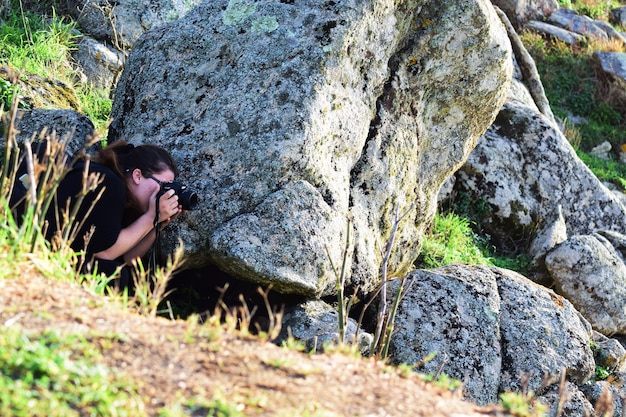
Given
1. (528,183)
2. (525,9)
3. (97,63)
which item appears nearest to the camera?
(97,63)

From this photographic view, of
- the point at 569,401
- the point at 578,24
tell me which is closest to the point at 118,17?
the point at 569,401

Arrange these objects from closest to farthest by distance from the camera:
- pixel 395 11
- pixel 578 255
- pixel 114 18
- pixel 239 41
→ pixel 239 41
pixel 395 11
pixel 578 255
pixel 114 18

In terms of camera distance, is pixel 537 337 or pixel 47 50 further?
pixel 47 50

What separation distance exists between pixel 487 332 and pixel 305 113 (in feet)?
7.71

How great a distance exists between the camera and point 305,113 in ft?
19.6

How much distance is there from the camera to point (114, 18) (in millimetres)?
10812

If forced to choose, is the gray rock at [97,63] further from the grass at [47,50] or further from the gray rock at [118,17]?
the gray rock at [118,17]

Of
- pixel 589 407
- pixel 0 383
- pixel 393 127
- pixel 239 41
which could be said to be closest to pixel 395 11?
pixel 393 127

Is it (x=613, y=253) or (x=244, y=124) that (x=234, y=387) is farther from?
(x=613, y=253)

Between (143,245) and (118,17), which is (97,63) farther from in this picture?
(143,245)

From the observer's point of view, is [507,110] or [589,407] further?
[507,110]

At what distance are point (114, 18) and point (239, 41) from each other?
16.5ft

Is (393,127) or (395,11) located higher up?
(395,11)

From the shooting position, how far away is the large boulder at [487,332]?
20.6 ft
